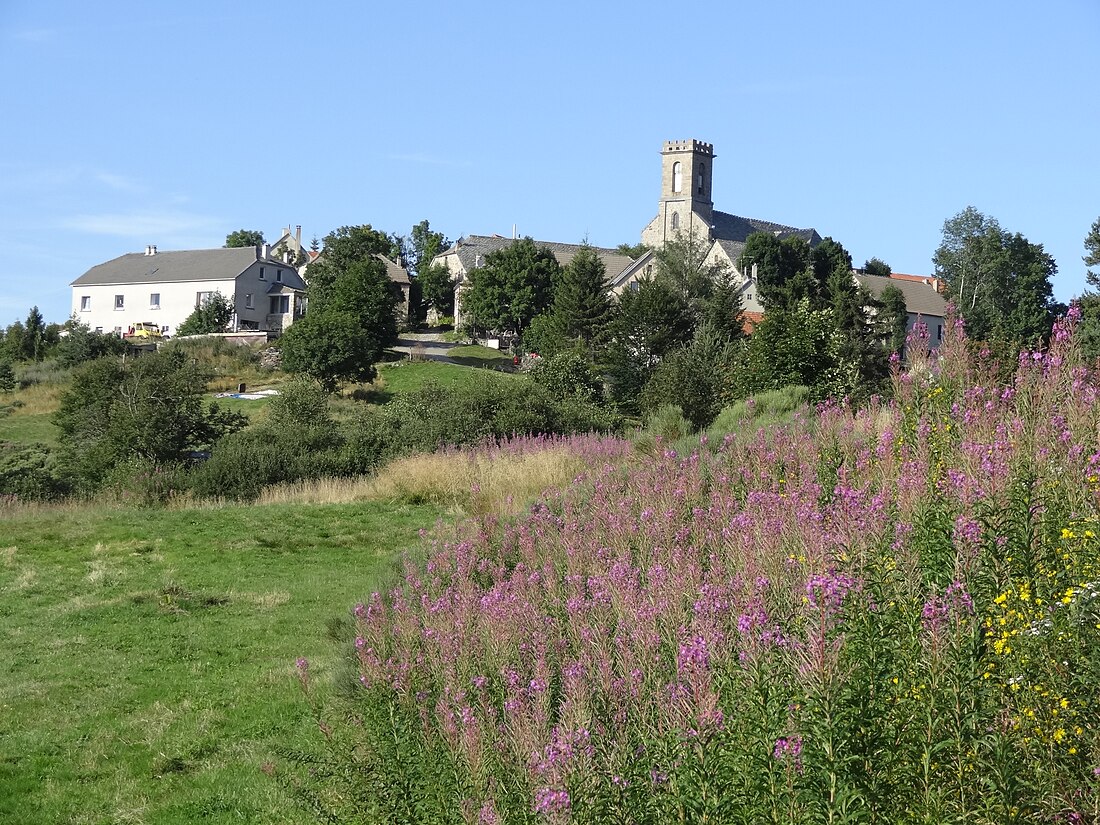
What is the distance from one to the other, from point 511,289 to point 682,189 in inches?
2107

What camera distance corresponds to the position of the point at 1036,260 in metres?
83.8

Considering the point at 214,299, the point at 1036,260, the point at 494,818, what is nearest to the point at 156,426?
the point at 494,818

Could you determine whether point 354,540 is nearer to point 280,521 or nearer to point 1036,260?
point 280,521

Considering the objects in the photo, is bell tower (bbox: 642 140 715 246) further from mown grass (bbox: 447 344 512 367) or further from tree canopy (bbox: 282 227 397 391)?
mown grass (bbox: 447 344 512 367)

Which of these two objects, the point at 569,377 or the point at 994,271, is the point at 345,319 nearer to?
the point at 569,377

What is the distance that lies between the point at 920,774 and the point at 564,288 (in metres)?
55.0

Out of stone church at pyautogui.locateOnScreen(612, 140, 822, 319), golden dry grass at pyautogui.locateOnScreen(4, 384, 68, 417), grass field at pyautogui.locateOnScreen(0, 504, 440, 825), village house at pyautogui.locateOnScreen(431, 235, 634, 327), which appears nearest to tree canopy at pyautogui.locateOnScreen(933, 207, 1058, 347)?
village house at pyautogui.locateOnScreen(431, 235, 634, 327)

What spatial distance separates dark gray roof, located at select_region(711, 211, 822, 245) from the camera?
125438 millimetres

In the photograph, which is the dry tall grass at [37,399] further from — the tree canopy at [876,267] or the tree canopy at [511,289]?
A: the tree canopy at [876,267]

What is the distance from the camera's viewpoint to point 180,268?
82250 millimetres

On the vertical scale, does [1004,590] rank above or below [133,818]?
above

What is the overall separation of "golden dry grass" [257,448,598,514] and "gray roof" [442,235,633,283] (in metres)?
72.5

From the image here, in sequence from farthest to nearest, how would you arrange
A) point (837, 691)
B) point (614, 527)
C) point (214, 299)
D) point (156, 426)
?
point (214, 299)
point (156, 426)
point (614, 527)
point (837, 691)

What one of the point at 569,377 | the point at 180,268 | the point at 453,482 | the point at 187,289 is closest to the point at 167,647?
the point at 453,482
